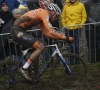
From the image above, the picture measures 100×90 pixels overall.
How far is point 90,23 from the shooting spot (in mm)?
7840

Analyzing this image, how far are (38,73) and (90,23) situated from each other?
2.13 metres

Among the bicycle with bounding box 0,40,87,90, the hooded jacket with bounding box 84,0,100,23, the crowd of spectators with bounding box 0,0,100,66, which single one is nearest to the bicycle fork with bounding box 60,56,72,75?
the bicycle with bounding box 0,40,87,90

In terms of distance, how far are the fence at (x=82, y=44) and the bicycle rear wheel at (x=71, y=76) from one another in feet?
2.09

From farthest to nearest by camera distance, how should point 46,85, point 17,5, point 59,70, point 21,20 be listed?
point 17,5 < point 59,70 < point 46,85 < point 21,20

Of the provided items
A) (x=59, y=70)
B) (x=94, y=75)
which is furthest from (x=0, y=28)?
(x=94, y=75)

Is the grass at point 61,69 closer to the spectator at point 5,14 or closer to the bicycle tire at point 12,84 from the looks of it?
the bicycle tire at point 12,84

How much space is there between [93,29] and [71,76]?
1849mm

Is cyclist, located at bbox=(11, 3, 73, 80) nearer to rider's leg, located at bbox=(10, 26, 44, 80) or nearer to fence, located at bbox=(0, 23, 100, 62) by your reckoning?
rider's leg, located at bbox=(10, 26, 44, 80)

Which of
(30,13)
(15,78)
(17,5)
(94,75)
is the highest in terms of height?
(30,13)

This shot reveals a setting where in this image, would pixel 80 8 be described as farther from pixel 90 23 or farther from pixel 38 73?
pixel 38 73

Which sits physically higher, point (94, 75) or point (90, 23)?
point (90, 23)

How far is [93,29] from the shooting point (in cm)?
802

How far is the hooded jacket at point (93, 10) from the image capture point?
8.07 meters

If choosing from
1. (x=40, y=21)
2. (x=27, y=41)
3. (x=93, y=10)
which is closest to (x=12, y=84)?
(x=27, y=41)
